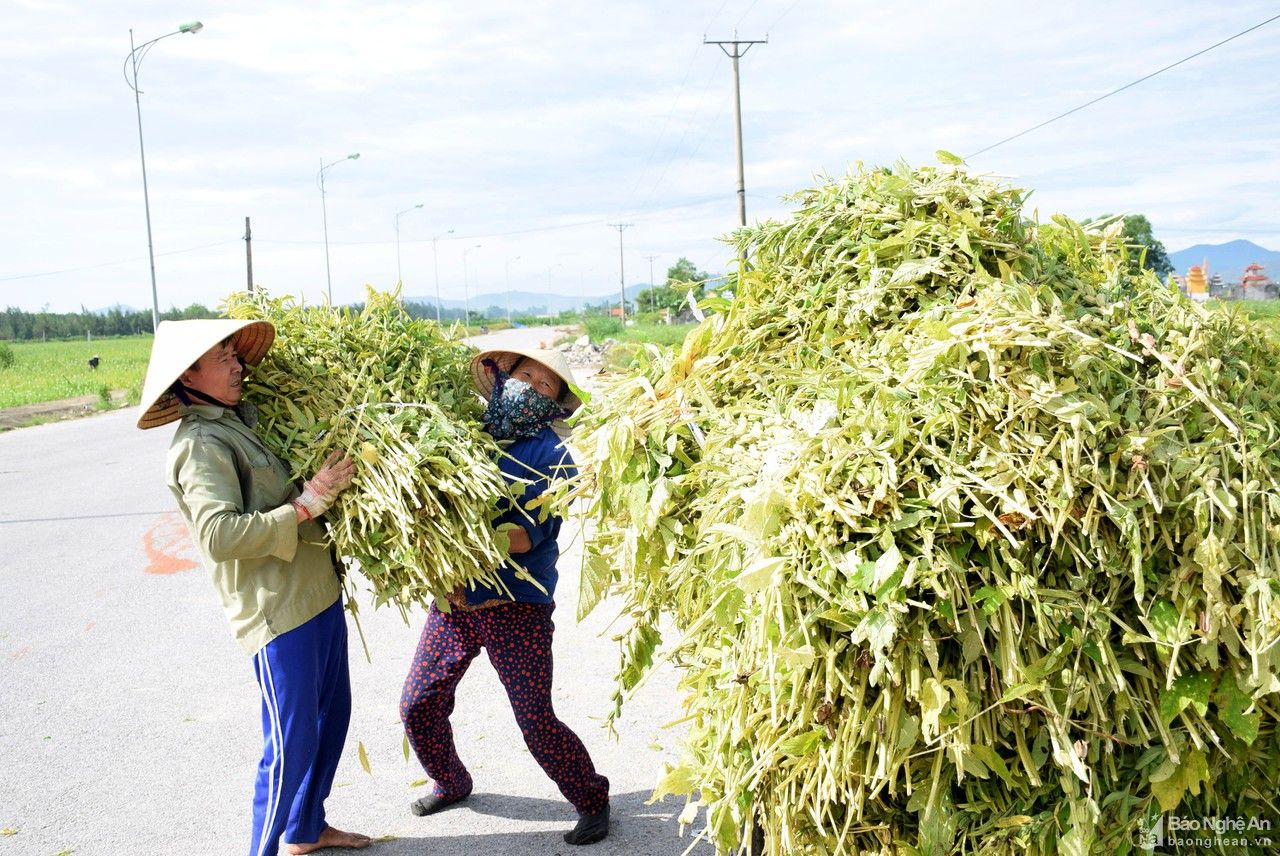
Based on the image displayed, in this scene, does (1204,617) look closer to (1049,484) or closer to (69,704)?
(1049,484)

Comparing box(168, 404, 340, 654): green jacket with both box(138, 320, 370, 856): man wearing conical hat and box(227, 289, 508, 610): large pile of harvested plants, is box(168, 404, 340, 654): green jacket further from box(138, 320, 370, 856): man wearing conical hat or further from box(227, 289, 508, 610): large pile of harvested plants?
box(227, 289, 508, 610): large pile of harvested plants

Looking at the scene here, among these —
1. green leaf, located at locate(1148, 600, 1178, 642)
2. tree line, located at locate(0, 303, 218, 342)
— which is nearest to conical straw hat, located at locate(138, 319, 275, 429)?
green leaf, located at locate(1148, 600, 1178, 642)

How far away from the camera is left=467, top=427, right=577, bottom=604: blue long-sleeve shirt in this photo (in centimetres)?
325

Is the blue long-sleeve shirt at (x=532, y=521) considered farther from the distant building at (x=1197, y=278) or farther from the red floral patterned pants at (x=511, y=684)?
the distant building at (x=1197, y=278)

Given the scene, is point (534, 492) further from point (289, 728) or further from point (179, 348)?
point (179, 348)

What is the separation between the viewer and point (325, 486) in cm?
302

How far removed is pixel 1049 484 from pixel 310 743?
2439 millimetres

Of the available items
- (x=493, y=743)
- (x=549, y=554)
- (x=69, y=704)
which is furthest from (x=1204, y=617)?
(x=69, y=704)

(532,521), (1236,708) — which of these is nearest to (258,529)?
(532,521)

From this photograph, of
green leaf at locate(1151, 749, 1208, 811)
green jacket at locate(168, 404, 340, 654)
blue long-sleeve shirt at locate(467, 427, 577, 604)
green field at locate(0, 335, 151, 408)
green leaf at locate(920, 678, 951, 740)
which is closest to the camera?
green leaf at locate(920, 678, 951, 740)

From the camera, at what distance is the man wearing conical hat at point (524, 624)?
3273 mm

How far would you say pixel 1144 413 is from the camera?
192cm

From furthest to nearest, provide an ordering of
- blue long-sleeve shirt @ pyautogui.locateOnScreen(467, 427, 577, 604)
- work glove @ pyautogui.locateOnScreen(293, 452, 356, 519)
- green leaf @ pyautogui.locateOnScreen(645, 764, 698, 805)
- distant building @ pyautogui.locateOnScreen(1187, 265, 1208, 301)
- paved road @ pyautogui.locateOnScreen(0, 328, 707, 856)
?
1. distant building @ pyautogui.locateOnScreen(1187, 265, 1208, 301)
2. paved road @ pyautogui.locateOnScreen(0, 328, 707, 856)
3. blue long-sleeve shirt @ pyautogui.locateOnScreen(467, 427, 577, 604)
4. work glove @ pyautogui.locateOnScreen(293, 452, 356, 519)
5. green leaf @ pyautogui.locateOnScreen(645, 764, 698, 805)

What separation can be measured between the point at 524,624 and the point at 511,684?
0.21 metres
